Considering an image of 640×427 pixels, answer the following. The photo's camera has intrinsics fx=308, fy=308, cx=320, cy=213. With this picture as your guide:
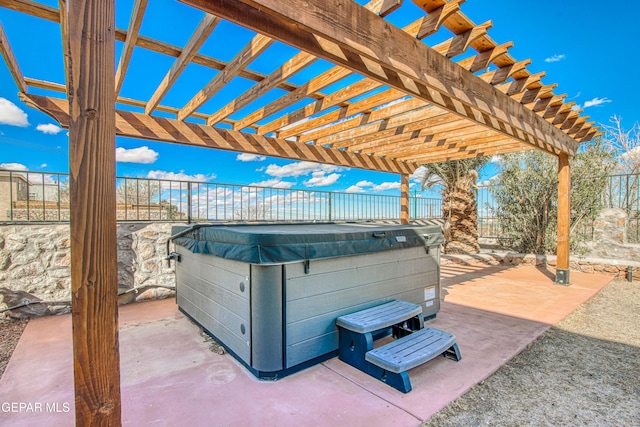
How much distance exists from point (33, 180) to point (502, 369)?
5.90m

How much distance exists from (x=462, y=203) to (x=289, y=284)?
7.72 metres

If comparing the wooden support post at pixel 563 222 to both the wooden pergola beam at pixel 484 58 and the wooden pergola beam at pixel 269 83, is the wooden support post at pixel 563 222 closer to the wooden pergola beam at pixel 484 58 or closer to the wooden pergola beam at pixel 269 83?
the wooden pergola beam at pixel 484 58

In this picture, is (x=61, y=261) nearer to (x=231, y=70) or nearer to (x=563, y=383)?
(x=231, y=70)

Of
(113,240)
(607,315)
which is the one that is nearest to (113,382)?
(113,240)

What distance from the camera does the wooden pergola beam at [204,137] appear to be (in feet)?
10.9

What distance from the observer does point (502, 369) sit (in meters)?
2.50

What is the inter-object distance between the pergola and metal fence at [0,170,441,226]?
1.36 m

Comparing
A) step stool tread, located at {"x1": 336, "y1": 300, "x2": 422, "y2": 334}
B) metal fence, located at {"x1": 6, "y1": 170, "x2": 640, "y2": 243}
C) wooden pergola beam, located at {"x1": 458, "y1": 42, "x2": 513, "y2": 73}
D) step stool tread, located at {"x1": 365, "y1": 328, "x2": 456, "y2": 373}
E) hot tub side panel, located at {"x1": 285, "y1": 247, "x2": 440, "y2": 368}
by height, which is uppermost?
wooden pergola beam, located at {"x1": 458, "y1": 42, "x2": 513, "y2": 73}

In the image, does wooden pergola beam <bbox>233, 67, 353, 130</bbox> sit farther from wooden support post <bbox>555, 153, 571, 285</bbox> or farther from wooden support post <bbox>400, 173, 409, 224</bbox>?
wooden support post <bbox>555, 153, 571, 285</bbox>

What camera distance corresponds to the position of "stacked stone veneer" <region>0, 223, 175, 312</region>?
3.73 meters

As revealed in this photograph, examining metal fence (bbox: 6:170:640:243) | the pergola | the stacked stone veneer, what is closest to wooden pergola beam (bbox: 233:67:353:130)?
the pergola

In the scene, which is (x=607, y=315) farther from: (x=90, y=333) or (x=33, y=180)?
(x=33, y=180)

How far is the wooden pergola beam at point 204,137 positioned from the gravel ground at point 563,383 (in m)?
2.48

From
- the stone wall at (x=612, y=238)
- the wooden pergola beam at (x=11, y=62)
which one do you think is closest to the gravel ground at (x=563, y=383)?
the wooden pergola beam at (x=11, y=62)
